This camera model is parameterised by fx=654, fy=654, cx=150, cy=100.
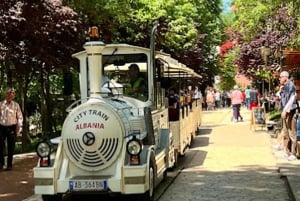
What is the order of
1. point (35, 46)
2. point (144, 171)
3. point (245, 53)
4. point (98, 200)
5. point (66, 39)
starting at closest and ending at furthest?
point (144, 171)
point (98, 200)
point (35, 46)
point (66, 39)
point (245, 53)

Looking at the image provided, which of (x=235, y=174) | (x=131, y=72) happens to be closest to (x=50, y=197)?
(x=131, y=72)

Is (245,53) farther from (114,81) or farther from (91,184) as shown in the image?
(91,184)

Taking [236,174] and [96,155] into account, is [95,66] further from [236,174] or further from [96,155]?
[236,174]

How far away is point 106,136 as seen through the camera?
9.81 metres

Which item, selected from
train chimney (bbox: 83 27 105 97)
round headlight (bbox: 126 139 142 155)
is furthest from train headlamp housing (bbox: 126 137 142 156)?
train chimney (bbox: 83 27 105 97)

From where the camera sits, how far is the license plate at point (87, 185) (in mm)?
9617

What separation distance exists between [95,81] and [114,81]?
1.65 metres

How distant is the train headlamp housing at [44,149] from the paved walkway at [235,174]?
2.14m

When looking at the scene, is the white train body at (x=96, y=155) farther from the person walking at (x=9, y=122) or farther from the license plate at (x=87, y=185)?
the person walking at (x=9, y=122)

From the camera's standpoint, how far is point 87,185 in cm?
965

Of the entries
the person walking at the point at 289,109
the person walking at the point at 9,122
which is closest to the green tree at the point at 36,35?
the person walking at the point at 9,122

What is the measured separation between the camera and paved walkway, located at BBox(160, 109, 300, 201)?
11.0 meters

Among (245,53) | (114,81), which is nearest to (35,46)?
(114,81)

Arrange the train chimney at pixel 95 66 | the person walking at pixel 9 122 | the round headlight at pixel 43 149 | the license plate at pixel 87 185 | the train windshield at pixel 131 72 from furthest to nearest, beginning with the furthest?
the person walking at pixel 9 122 → the train windshield at pixel 131 72 → the train chimney at pixel 95 66 → the round headlight at pixel 43 149 → the license plate at pixel 87 185
